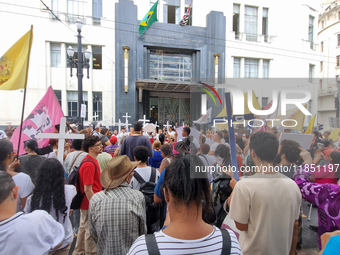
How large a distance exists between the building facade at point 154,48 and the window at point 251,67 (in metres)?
0.09

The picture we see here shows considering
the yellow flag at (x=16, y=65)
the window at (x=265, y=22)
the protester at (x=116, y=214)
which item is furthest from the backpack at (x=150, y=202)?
the window at (x=265, y=22)

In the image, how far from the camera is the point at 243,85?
1.77 meters

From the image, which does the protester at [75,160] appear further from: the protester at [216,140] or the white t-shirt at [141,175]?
the protester at [216,140]

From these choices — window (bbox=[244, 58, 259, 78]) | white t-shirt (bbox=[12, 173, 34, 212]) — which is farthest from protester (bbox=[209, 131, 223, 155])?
window (bbox=[244, 58, 259, 78])

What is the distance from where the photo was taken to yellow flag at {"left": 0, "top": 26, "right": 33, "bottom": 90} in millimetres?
3170

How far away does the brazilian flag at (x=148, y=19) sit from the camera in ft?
49.4

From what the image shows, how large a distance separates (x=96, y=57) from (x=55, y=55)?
2.91 m

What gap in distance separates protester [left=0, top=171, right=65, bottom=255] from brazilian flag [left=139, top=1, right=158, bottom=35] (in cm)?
1588

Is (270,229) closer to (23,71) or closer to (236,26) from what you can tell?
(23,71)

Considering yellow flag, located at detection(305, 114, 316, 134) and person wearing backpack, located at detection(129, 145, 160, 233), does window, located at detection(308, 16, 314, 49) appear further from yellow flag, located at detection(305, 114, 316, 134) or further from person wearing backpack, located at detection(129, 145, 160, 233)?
person wearing backpack, located at detection(129, 145, 160, 233)

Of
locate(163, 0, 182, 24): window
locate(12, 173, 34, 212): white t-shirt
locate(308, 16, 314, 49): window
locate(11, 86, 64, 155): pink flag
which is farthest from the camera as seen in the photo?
locate(308, 16, 314, 49): window

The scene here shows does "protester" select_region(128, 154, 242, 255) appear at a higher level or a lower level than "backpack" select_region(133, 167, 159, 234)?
higher

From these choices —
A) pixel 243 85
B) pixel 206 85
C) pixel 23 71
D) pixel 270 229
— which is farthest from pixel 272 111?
pixel 23 71

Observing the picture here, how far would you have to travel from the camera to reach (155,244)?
3.28 ft
